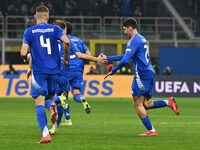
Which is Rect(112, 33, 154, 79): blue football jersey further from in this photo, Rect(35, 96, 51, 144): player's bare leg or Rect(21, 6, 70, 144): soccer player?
Rect(35, 96, 51, 144): player's bare leg

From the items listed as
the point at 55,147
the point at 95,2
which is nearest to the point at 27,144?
the point at 55,147

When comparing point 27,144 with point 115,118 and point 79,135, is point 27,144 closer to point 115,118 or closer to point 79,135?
point 79,135

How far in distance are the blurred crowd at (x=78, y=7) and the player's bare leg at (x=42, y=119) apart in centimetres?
2524

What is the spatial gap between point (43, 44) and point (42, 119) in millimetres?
1245

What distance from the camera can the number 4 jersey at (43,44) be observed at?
9688mm

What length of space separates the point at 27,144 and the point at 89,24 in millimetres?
25111

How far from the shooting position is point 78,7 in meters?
36.4

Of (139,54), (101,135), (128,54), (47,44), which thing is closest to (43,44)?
(47,44)

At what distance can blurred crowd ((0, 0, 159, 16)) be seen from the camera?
35.3 meters

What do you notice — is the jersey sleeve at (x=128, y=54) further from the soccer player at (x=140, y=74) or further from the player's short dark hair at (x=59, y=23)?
the player's short dark hair at (x=59, y=23)

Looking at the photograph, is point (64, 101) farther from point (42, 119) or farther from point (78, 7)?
point (78, 7)

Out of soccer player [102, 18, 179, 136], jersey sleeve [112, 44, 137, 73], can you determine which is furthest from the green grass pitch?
jersey sleeve [112, 44, 137, 73]

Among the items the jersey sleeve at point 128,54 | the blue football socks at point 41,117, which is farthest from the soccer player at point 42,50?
the jersey sleeve at point 128,54

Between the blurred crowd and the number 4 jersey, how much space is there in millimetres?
24937
